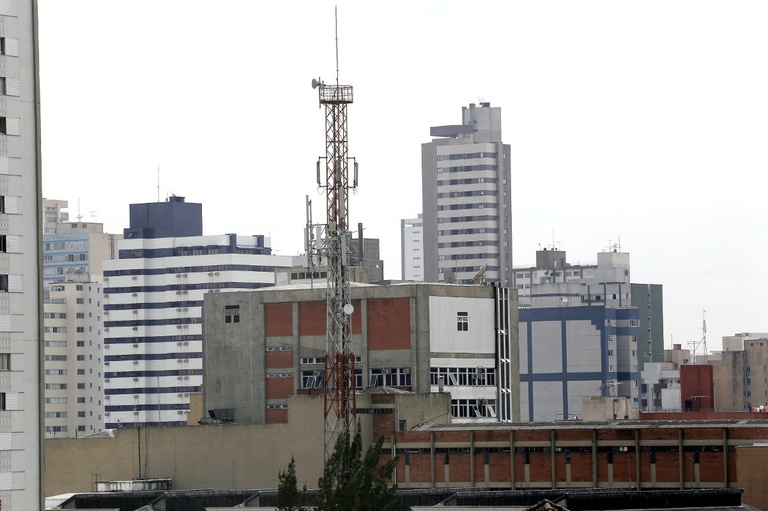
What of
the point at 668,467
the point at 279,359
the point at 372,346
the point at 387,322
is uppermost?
the point at 387,322

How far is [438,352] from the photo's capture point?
12825 cm

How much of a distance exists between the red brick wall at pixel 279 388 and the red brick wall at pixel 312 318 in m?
3.92

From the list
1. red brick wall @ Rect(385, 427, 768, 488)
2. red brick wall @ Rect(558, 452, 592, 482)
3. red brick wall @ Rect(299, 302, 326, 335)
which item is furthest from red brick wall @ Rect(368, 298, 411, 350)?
red brick wall @ Rect(558, 452, 592, 482)

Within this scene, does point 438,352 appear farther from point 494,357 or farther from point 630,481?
point 630,481

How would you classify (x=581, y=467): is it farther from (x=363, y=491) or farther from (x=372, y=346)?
(x=363, y=491)

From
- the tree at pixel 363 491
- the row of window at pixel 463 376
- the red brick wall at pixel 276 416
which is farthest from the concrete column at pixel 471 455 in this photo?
the tree at pixel 363 491

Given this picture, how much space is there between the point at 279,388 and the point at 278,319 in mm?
5235

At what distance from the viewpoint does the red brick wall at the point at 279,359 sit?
130 metres

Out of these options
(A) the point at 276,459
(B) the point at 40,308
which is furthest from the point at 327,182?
(B) the point at 40,308

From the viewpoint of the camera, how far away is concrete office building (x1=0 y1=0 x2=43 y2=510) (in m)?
58.3

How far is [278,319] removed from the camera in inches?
5138

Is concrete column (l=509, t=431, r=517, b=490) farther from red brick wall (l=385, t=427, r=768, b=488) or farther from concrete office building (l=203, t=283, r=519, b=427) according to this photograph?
concrete office building (l=203, t=283, r=519, b=427)

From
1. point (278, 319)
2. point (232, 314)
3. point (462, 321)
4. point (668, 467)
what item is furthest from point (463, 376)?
point (668, 467)

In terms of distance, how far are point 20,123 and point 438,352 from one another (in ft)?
238
